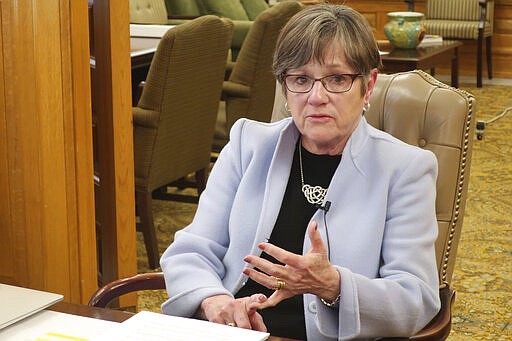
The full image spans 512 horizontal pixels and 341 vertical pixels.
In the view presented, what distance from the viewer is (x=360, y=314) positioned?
174 cm

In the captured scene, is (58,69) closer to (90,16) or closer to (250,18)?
(90,16)

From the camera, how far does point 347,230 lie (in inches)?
72.8

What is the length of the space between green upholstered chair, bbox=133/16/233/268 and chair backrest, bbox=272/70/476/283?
1.72m

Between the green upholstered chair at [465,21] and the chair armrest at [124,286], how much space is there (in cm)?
753

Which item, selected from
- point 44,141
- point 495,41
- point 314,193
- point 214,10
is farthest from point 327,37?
point 495,41

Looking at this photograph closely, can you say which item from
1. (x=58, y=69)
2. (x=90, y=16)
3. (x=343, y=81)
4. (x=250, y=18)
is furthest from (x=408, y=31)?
(x=343, y=81)

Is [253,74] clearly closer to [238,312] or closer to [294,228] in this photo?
[294,228]

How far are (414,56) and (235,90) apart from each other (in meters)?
2.26

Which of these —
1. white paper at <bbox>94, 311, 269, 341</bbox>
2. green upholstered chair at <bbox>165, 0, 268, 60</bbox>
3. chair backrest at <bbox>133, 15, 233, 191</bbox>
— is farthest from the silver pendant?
green upholstered chair at <bbox>165, 0, 268, 60</bbox>

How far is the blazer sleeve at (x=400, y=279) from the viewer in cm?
173

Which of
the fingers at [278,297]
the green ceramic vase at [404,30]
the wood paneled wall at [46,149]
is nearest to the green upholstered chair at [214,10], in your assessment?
the green ceramic vase at [404,30]

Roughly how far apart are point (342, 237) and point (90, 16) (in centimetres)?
160

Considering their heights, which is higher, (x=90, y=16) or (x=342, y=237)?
(x=90, y=16)

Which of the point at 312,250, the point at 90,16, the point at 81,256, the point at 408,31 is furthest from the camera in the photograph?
the point at 408,31
